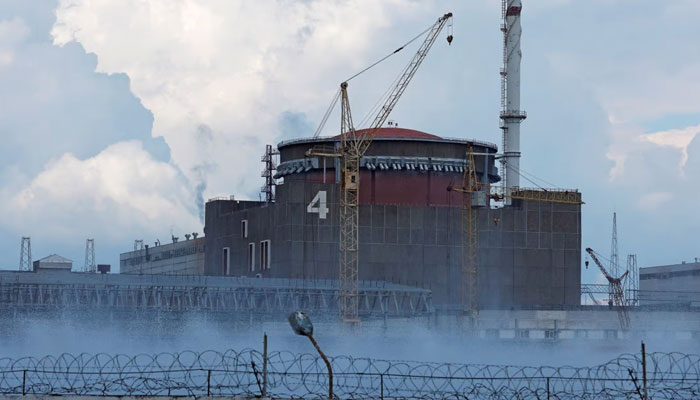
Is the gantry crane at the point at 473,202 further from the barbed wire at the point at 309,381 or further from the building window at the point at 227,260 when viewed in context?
the barbed wire at the point at 309,381

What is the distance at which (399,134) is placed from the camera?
593 ft

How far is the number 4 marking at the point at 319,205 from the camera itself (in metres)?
164

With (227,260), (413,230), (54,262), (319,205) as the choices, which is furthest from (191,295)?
(54,262)

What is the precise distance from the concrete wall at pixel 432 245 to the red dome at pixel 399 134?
1311 cm

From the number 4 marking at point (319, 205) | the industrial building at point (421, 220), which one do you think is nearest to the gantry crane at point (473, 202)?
the industrial building at point (421, 220)

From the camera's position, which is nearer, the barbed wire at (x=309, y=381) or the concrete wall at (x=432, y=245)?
the barbed wire at (x=309, y=381)

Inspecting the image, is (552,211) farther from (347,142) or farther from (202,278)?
(202,278)

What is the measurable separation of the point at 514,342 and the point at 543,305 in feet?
83.8

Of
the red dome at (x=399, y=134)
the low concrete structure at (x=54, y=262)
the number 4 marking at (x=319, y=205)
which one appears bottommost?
the low concrete structure at (x=54, y=262)

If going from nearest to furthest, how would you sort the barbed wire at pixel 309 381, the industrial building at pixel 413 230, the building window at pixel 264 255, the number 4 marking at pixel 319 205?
the barbed wire at pixel 309 381, the number 4 marking at pixel 319 205, the industrial building at pixel 413 230, the building window at pixel 264 255

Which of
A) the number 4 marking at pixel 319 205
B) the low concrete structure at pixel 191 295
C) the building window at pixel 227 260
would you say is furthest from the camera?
the building window at pixel 227 260

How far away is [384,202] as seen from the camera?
569ft

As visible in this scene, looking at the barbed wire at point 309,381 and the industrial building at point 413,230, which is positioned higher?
the industrial building at point 413,230

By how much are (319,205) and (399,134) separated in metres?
22.4
